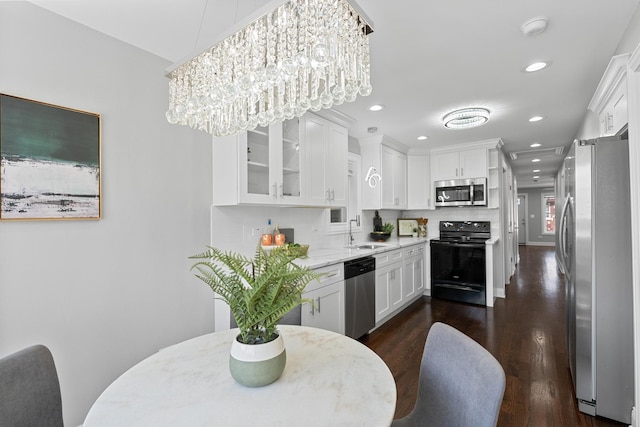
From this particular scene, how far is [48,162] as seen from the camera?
5.55 feet


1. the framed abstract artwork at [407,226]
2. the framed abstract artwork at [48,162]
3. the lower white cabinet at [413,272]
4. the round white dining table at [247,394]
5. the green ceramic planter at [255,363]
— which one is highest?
the framed abstract artwork at [48,162]

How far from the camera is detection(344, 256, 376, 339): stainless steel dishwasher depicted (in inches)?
117

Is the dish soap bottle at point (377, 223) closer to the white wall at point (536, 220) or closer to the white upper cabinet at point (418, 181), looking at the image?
the white upper cabinet at point (418, 181)

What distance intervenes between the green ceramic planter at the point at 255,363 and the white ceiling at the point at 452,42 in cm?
134

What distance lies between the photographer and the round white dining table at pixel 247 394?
854mm

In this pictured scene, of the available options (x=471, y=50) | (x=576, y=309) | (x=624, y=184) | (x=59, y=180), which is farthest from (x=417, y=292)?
(x=59, y=180)

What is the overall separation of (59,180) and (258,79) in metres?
1.33

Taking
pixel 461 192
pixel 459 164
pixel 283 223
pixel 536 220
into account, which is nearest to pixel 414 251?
pixel 461 192

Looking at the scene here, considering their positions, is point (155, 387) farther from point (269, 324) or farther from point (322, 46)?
point (322, 46)

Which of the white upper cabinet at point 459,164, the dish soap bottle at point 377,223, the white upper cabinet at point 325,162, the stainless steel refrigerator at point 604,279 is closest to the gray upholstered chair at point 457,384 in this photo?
the stainless steel refrigerator at point 604,279

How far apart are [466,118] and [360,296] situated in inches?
90.8

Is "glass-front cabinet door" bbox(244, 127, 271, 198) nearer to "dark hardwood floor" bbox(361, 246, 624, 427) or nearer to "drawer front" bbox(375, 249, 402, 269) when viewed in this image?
"drawer front" bbox(375, 249, 402, 269)

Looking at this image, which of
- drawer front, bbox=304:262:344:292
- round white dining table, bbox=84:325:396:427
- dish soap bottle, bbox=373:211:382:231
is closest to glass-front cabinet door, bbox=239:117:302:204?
drawer front, bbox=304:262:344:292

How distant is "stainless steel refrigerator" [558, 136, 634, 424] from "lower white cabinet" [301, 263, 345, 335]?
5.86 feet
